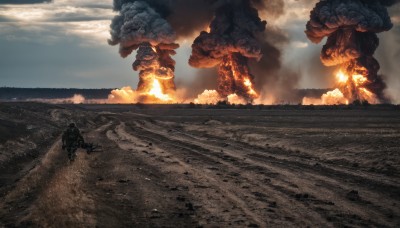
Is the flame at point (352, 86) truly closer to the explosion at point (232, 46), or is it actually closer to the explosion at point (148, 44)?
the explosion at point (232, 46)

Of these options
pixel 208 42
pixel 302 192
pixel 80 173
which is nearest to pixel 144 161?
pixel 80 173

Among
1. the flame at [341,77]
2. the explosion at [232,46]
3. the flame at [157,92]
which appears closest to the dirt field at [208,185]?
the flame at [341,77]

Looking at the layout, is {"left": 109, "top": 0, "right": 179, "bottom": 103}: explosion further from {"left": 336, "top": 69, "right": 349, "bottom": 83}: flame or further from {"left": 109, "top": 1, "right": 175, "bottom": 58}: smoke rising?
{"left": 336, "top": 69, "right": 349, "bottom": 83}: flame

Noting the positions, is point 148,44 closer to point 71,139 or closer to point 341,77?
point 341,77

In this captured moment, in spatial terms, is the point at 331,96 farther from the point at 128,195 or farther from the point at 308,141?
the point at 128,195

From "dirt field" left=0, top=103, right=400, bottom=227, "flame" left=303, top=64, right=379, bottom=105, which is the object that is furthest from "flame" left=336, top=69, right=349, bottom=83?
"dirt field" left=0, top=103, right=400, bottom=227

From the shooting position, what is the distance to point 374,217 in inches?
586

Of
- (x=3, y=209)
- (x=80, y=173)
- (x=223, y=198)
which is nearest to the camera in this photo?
(x=3, y=209)

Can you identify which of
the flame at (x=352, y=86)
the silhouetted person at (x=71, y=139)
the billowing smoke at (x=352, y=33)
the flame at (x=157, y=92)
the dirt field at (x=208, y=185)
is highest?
the billowing smoke at (x=352, y=33)

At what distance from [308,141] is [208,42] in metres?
85.2

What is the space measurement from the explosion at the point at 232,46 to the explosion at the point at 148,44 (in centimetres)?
745

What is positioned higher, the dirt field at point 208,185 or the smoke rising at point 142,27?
the smoke rising at point 142,27

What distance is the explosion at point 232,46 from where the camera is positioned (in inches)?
4660


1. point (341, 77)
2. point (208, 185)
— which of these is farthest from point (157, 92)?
point (208, 185)
